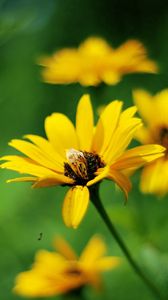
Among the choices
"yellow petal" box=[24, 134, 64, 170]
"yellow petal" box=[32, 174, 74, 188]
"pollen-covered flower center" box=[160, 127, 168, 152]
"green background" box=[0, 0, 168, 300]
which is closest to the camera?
"yellow petal" box=[32, 174, 74, 188]

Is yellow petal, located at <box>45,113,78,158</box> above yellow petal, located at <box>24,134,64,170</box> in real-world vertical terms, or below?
above

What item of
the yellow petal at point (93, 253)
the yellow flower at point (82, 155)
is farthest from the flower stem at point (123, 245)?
the yellow petal at point (93, 253)

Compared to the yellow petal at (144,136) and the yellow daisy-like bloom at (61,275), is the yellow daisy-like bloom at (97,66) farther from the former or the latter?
the yellow daisy-like bloom at (61,275)

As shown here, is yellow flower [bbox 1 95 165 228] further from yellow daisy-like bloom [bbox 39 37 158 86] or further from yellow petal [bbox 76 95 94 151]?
yellow daisy-like bloom [bbox 39 37 158 86]

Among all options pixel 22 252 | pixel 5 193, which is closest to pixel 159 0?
pixel 5 193

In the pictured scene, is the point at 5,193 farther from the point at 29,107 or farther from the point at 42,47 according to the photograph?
the point at 42,47

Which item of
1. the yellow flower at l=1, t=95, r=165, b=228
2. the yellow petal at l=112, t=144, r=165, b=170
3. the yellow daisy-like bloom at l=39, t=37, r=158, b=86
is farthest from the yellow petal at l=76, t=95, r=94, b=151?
the yellow daisy-like bloom at l=39, t=37, r=158, b=86
